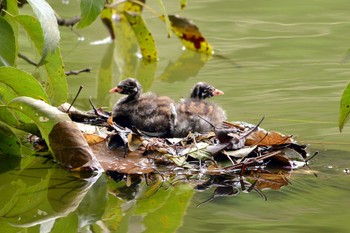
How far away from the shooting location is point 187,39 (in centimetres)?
1112

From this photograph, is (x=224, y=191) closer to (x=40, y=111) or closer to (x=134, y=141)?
(x=134, y=141)

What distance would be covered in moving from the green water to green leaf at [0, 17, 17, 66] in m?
0.72

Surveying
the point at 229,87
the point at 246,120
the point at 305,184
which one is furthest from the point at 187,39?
the point at 305,184

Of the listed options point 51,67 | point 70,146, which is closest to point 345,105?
point 70,146

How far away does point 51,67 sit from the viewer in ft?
23.5

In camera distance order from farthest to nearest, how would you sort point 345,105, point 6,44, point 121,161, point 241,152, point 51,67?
1. point 51,67
2. point 121,161
3. point 241,152
4. point 6,44
5. point 345,105

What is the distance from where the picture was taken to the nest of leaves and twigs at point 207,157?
21.3ft

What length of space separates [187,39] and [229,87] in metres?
2.02

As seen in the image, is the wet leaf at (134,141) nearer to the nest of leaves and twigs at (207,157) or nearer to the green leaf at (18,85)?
the nest of leaves and twigs at (207,157)

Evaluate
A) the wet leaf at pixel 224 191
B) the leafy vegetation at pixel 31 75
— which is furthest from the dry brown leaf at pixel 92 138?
the wet leaf at pixel 224 191

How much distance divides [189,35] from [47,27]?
500 cm

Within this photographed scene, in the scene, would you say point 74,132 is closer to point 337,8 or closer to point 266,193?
point 266,193

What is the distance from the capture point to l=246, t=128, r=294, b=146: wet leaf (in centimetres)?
683

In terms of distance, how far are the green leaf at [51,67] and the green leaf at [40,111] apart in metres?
0.40
